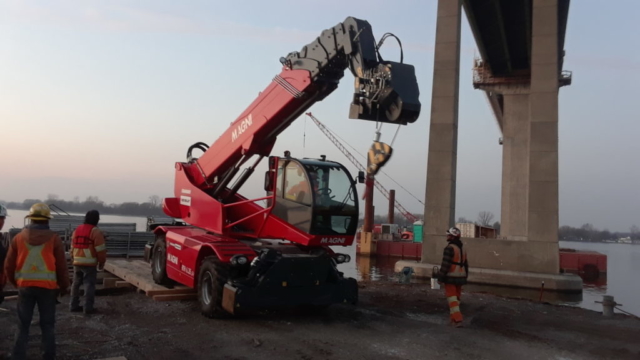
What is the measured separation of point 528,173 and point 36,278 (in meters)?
21.3

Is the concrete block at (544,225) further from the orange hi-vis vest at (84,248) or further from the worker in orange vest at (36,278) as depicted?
the worker in orange vest at (36,278)

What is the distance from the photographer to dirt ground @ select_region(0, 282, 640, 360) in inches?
245

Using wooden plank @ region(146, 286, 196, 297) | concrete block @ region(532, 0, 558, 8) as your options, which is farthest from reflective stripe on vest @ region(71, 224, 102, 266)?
concrete block @ region(532, 0, 558, 8)

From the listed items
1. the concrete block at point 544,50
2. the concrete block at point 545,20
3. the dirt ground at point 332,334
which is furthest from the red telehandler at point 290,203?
the concrete block at point 545,20

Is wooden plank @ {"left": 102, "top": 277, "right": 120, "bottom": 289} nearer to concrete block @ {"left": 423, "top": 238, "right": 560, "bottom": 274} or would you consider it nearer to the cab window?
the cab window

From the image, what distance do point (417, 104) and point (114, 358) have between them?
189 inches

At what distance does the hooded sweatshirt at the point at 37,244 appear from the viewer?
5.18 m

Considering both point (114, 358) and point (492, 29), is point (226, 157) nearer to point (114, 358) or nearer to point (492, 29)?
point (114, 358)

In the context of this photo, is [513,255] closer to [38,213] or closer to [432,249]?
[432,249]

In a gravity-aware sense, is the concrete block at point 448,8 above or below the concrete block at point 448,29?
above

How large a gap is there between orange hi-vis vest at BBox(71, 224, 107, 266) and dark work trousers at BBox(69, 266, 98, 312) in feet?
0.37

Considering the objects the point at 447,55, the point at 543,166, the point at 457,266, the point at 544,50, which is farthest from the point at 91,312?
the point at 544,50

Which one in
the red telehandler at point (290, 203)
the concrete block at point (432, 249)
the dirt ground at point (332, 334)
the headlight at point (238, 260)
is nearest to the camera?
the dirt ground at point (332, 334)

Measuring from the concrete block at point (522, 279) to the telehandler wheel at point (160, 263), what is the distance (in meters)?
13.1
